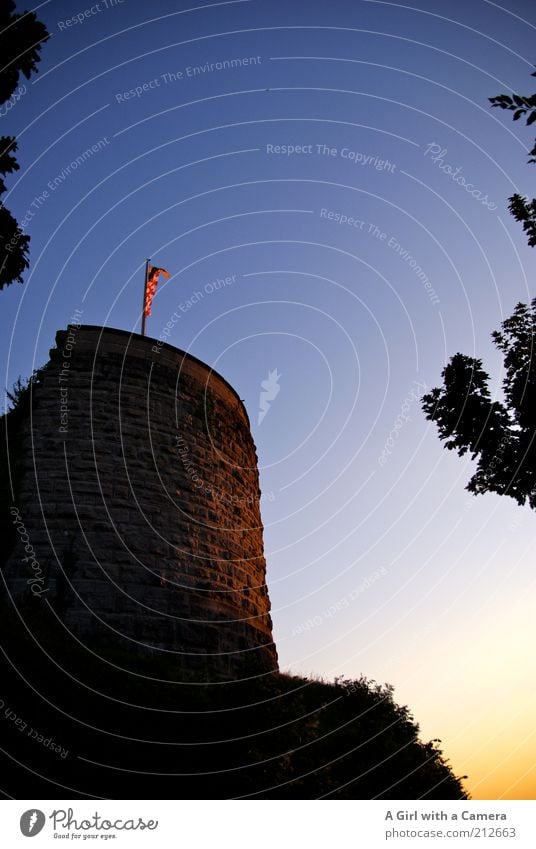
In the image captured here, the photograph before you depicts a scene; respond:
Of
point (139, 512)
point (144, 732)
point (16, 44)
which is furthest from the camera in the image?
point (139, 512)

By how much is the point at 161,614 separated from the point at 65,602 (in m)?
1.76

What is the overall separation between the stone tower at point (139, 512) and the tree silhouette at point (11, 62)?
5.44 metres

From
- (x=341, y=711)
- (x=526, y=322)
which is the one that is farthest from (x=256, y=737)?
(x=526, y=322)

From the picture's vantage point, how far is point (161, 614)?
10.7 m

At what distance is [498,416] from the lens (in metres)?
9.48

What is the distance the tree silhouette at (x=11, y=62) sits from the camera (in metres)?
6.53

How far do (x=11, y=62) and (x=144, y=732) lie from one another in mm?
8343

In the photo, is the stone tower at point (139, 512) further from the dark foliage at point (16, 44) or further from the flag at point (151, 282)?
the dark foliage at point (16, 44)

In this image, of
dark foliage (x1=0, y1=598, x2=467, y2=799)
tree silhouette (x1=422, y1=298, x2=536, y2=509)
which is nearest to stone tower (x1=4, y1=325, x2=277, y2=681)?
dark foliage (x1=0, y1=598, x2=467, y2=799)

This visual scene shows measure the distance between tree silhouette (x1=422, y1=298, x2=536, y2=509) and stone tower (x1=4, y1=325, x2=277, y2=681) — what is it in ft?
17.1

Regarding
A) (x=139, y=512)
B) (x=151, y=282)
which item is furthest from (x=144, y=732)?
(x=151, y=282)

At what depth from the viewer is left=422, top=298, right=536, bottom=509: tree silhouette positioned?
9.26 meters

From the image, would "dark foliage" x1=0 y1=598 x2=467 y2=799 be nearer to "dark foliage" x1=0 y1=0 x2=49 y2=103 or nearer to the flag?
"dark foliage" x1=0 y1=0 x2=49 y2=103

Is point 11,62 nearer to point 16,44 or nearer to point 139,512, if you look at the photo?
point 16,44
